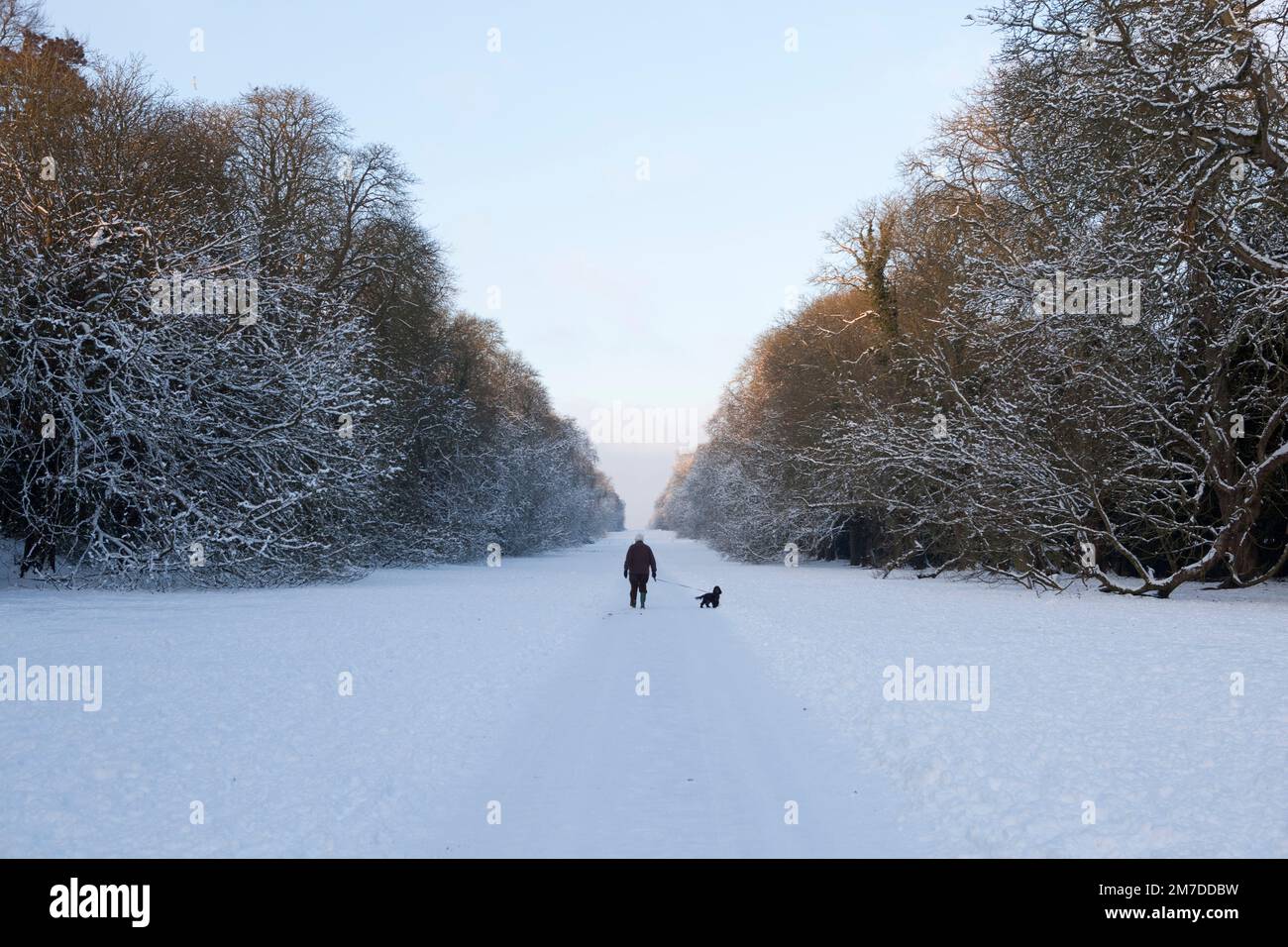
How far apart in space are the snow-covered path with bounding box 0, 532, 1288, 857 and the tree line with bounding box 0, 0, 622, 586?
6.43m

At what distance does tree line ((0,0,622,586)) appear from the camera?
18.3m

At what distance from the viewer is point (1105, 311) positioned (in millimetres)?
17219

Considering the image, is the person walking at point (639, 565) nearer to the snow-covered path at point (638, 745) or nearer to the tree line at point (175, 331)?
the snow-covered path at point (638, 745)

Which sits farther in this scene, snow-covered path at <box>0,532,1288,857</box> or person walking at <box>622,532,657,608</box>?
person walking at <box>622,532,657,608</box>

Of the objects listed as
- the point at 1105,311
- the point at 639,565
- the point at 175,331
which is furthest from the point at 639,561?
the point at 175,331

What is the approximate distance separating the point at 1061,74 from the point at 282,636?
16836 millimetres

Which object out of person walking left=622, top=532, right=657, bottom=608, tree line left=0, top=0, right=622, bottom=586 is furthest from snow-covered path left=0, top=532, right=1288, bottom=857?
tree line left=0, top=0, right=622, bottom=586

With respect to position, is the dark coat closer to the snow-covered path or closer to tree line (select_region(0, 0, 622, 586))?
the snow-covered path

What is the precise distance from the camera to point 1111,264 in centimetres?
1673

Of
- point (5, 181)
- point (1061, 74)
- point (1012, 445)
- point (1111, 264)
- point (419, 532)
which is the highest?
point (1061, 74)

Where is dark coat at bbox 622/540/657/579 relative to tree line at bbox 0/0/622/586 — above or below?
below

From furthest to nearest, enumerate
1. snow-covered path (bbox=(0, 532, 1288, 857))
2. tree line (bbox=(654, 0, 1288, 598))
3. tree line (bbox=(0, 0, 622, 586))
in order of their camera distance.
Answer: tree line (bbox=(0, 0, 622, 586)) < tree line (bbox=(654, 0, 1288, 598)) < snow-covered path (bbox=(0, 532, 1288, 857))
